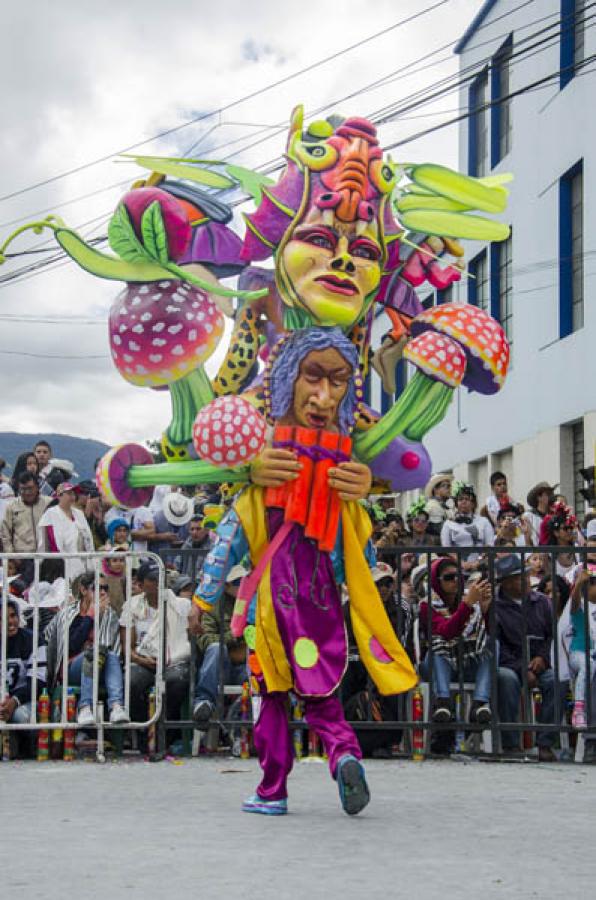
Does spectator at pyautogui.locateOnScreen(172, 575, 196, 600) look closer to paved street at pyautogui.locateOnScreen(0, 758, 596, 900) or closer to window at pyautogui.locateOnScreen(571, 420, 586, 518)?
paved street at pyautogui.locateOnScreen(0, 758, 596, 900)

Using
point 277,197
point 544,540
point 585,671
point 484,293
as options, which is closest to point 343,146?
point 277,197

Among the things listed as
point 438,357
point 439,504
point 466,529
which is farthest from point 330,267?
point 439,504

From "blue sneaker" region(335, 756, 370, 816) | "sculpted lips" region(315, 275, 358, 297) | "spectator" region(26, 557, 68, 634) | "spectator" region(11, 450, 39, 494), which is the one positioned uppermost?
"sculpted lips" region(315, 275, 358, 297)

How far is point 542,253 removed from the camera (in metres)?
18.0

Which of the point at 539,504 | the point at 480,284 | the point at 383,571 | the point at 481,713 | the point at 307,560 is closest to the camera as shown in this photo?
the point at 307,560

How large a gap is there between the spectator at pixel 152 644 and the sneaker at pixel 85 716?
343mm

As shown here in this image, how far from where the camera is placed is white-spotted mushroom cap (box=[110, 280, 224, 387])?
20.1 ft

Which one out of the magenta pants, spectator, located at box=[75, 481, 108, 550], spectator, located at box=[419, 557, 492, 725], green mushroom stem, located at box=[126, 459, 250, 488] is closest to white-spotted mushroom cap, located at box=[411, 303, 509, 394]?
green mushroom stem, located at box=[126, 459, 250, 488]

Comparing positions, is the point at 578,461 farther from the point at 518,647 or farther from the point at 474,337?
the point at 474,337

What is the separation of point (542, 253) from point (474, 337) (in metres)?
12.3

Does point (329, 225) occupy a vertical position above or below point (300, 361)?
above

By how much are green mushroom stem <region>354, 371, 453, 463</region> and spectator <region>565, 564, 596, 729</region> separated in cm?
256

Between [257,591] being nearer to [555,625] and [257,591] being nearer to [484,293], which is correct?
[555,625]

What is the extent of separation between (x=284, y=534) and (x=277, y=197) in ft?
5.14
